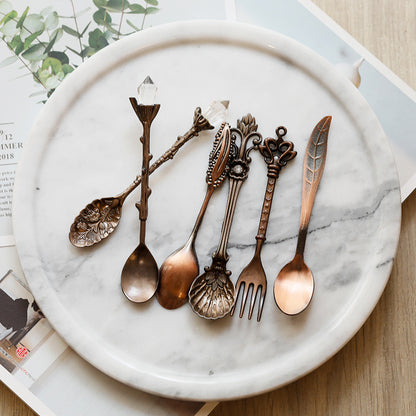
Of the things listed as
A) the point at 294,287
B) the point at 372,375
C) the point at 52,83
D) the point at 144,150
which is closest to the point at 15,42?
the point at 52,83

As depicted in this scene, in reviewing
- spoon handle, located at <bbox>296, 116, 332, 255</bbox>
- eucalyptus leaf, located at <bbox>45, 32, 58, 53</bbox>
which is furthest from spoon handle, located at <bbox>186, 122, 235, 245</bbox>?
eucalyptus leaf, located at <bbox>45, 32, 58, 53</bbox>

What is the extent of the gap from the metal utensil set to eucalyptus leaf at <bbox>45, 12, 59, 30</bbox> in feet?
0.98

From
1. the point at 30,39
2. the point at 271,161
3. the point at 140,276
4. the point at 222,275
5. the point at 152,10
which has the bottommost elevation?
the point at 140,276

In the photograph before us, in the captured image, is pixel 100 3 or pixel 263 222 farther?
pixel 100 3

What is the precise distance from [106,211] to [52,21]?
1.46 feet

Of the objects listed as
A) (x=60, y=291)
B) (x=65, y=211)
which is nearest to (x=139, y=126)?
(x=65, y=211)

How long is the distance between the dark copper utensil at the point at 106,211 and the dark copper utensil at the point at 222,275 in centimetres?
7

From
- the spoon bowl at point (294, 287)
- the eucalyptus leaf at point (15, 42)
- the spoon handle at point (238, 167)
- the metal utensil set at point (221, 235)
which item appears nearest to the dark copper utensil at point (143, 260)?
the metal utensil set at point (221, 235)

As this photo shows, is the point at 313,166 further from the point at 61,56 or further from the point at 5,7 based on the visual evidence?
the point at 5,7

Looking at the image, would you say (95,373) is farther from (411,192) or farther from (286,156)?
(411,192)

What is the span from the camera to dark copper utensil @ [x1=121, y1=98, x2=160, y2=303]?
2.58 feet

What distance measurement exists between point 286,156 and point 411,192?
297 mm

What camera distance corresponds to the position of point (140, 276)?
2.59ft

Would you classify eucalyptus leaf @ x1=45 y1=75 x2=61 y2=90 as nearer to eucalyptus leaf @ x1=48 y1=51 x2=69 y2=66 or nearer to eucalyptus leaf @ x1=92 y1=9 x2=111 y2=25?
eucalyptus leaf @ x1=48 y1=51 x2=69 y2=66
